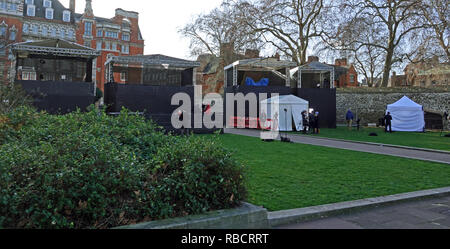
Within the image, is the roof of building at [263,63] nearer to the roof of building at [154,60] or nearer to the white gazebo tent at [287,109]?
the white gazebo tent at [287,109]

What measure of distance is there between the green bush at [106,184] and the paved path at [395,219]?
1.16m

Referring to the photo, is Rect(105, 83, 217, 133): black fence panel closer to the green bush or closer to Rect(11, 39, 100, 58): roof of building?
Rect(11, 39, 100, 58): roof of building

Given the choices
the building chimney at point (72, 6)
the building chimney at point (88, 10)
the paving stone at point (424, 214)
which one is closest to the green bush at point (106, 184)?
the paving stone at point (424, 214)

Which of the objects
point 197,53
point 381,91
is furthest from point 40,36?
point 381,91

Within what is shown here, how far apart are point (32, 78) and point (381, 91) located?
33.0 m

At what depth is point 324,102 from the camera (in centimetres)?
2855

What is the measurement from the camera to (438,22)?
32781mm

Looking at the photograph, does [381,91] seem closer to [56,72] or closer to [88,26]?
[56,72]

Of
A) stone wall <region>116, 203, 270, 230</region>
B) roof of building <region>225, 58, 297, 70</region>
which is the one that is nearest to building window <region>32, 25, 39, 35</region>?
roof of building <region>225, 58, 297, 70</region>

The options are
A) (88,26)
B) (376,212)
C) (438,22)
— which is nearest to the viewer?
(376,212)

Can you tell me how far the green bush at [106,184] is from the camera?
9.82ft

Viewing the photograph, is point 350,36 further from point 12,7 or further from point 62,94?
point 12,7

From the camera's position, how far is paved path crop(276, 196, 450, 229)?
13.3ft

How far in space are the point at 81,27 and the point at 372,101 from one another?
1970 inches
